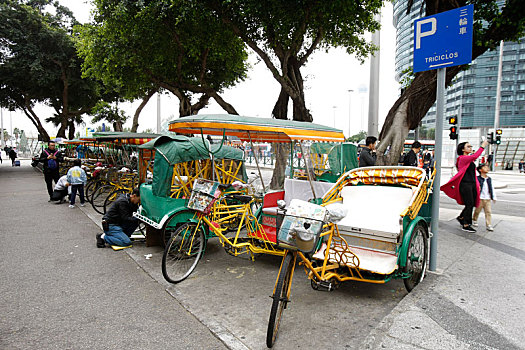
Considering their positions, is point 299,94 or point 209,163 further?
point 299,94

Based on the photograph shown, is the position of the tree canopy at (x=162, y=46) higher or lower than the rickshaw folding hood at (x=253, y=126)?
higher

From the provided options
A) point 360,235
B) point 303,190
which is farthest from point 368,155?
point 360,235

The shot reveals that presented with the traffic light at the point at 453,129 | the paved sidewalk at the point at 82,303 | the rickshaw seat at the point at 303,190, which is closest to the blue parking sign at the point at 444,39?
the rickshaw seat at the point at 303,190

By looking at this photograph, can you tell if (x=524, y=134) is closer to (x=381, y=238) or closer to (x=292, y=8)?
(x=292, y=8)

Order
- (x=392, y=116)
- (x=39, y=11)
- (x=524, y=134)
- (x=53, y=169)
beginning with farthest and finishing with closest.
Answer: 1. (x=524, y=134)
2. (x=39, y=11)
3. (x=53, y=169)
4. (x=392, y=116)

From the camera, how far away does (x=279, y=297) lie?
291 cm

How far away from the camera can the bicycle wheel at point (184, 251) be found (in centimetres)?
441

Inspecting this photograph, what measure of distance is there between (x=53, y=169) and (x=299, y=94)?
857 cm

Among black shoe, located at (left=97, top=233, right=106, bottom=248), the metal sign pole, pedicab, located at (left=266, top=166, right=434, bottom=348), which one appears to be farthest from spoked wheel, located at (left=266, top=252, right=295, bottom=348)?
black shoe, located at (left=97, top=233, right=106, bottom=248)

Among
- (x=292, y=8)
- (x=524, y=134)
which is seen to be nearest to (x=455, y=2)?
(x=292, y=8)

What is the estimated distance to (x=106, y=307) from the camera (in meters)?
3.72

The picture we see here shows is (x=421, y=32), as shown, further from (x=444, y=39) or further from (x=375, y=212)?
(x=375, y=212)

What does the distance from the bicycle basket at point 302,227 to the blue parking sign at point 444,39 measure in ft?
9.52

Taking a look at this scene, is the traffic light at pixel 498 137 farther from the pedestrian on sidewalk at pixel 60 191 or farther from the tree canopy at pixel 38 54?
the tree canopy at pixel 38 54
